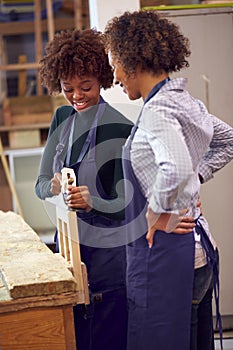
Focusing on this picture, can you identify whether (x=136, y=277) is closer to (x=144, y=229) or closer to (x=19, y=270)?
(x=144, y=229)

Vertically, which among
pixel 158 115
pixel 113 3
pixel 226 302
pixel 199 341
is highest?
pixel 113 3

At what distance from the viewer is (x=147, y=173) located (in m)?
1.90

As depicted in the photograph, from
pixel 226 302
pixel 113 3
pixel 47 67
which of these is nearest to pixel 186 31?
pixel 113 3

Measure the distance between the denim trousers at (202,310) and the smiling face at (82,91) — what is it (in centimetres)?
78

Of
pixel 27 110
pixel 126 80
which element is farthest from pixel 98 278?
pixel 27 110

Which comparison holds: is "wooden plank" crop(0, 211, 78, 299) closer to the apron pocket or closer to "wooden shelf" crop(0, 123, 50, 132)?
the apron pocket

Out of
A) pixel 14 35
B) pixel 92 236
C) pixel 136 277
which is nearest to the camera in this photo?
pixel 136 277

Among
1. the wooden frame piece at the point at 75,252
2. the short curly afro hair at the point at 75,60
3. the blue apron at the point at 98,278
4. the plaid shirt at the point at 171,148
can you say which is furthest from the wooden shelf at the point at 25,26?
the plaid shirt at the point at 171,148

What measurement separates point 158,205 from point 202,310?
1.37ft

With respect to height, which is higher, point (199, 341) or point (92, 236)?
point (92, 236)

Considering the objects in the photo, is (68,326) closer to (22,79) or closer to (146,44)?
(146,44)

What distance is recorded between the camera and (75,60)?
2414 millimetres

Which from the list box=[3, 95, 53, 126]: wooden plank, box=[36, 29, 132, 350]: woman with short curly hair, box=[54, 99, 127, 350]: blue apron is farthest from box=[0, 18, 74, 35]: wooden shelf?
box=[54, 99, 127, 350]: blue apron

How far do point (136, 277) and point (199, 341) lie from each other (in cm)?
34
